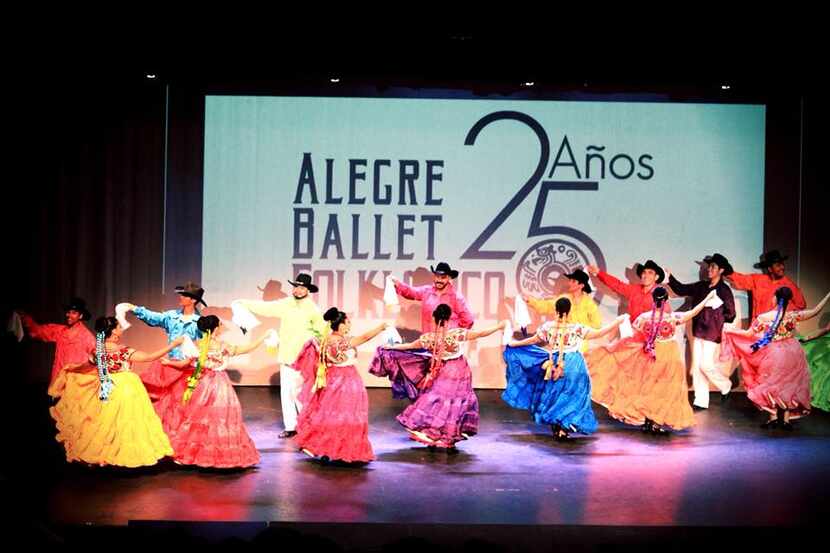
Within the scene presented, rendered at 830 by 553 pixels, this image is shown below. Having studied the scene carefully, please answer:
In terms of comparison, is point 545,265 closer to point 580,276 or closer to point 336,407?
point 580,276

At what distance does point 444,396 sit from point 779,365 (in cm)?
341

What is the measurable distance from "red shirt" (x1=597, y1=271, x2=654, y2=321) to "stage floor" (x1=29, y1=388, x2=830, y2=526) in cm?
150

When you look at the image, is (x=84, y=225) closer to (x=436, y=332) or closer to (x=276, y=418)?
(x=276, y=418)

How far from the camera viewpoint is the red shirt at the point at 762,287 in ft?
35.6

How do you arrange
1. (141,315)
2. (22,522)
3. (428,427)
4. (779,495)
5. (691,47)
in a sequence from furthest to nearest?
(691,47) < (141,315) < (428,427) < (779,495) < (22,522)

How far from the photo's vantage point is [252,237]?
11672mm

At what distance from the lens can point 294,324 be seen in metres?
9.52

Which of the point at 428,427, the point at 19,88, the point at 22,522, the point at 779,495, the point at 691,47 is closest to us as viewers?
the point at 22,522

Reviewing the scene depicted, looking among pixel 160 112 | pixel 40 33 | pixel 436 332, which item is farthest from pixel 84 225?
pixel 436 332

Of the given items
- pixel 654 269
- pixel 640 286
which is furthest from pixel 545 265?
pixel 654 269

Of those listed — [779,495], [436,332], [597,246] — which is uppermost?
[597,246]

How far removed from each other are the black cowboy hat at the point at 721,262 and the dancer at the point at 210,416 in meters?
5.63

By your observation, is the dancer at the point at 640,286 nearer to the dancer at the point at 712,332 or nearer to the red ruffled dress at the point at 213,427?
the dancer at the point at 712,332

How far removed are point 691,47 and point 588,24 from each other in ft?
3.68
